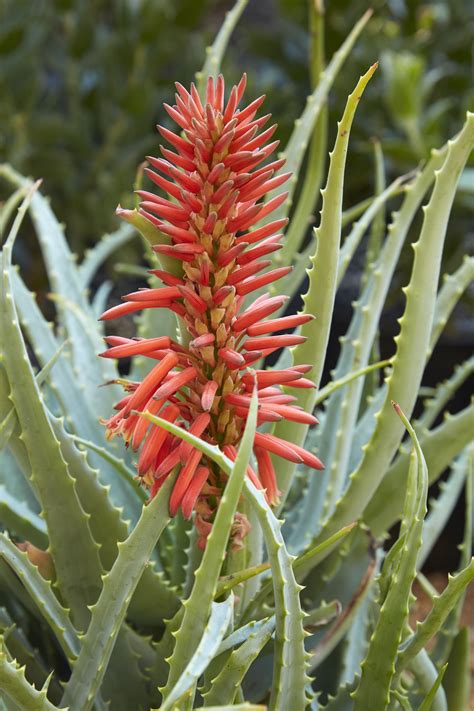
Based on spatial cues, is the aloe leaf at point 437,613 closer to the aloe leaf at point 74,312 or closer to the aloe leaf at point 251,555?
the aloe leaf at point 251,555

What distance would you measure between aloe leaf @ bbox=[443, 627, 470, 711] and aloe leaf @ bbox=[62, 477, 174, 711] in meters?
0.27

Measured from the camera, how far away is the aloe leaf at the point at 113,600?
0.41m

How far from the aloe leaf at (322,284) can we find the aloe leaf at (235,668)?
14cm

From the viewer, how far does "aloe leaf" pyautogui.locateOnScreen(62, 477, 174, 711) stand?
41cm

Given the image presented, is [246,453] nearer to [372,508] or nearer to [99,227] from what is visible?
[372,508]

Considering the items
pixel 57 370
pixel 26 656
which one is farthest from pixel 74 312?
pixel 26 656

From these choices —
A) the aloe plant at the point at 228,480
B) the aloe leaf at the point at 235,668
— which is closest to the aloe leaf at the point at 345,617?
the aloe plant at the point at 228,480

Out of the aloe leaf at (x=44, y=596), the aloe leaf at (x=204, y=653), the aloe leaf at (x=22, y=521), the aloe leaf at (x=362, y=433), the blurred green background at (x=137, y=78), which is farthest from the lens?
the blurred green background at (x=137, y=78)

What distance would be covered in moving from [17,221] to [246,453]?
19 cm

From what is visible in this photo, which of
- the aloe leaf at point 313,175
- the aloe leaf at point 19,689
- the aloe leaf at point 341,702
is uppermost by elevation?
the aloe leaf at point 313,175

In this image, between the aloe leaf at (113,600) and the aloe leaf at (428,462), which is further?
the aloe leaf at (428,462)

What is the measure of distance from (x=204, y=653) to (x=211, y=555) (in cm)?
4

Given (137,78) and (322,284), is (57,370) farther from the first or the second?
(137,78)

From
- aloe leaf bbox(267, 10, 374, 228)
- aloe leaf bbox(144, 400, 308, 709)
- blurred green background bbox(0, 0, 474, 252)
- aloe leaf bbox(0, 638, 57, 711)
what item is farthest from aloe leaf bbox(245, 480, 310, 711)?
blurred green background bbox(0, 0, 474, 252)
